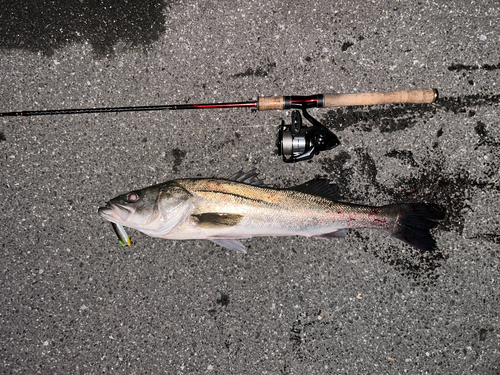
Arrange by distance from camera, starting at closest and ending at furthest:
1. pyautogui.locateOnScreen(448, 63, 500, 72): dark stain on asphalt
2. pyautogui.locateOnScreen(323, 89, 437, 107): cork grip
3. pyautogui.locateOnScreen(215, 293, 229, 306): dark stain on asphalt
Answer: pyautogui.locateOnScreen(323, 89, 437, 107): cork grip → pyautogui.locateOnScreen(448, 63, 500, 72): dark stain on asphalt → pyautogui.locateOnScreen(215, 293, 229, 306): dark stain on asphalt

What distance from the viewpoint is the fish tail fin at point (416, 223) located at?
299 centimetres

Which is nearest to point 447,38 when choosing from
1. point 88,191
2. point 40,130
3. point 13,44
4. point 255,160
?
point 255,160

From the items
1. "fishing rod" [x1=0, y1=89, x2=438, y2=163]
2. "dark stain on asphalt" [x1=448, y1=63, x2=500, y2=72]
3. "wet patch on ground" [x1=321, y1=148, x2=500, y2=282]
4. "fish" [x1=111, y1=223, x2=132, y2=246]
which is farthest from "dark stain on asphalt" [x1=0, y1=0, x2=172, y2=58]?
"dark stain on asphalt" [x1=448, y1=63, x2=500, y2=72]

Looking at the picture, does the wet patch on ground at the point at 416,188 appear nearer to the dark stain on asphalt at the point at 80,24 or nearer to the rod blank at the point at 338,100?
the rod blank at the point at 338,100

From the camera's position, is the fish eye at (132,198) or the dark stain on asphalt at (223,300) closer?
the fish eye at (132,198)

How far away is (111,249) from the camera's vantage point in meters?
3.46

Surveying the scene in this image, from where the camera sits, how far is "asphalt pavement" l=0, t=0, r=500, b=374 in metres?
3.26

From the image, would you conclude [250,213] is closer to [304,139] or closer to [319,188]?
[319,188]

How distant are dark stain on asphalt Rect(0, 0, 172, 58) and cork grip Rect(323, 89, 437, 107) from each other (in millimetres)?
2114

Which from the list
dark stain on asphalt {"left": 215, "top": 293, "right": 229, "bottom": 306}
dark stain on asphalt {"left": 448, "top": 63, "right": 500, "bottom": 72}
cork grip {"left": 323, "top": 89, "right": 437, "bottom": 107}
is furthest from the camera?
dark stain on asphalt {"left": 215, "top": 293, "right": 229, "bottom": 306}

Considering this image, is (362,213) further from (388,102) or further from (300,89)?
(300,89)

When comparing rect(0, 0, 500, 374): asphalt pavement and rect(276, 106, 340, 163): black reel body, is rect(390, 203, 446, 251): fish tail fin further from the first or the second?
rect(276, 106, 340, 163): black reel body

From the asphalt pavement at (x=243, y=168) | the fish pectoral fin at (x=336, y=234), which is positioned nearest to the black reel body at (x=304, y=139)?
the asphalt pavement at (x=243, y=168)

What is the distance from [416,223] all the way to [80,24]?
4.33 meters
